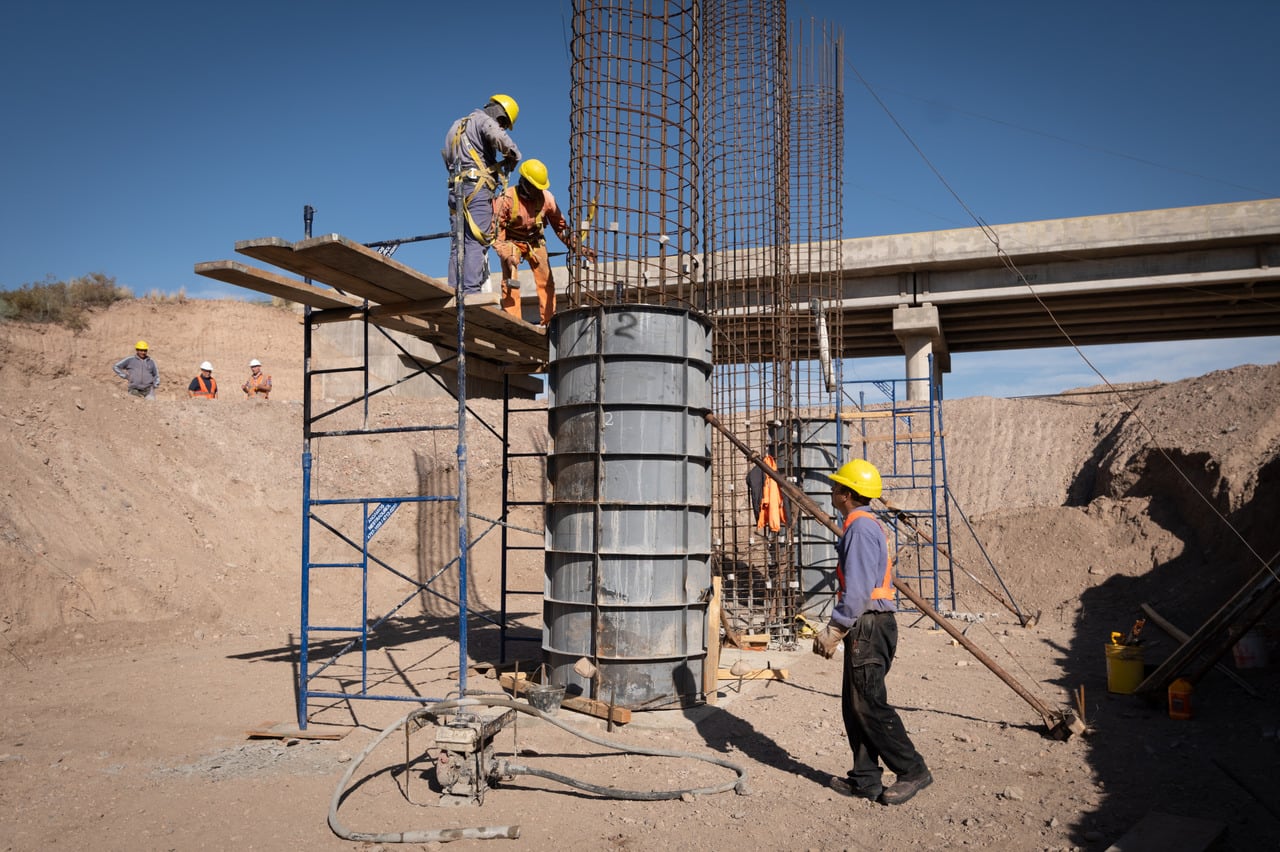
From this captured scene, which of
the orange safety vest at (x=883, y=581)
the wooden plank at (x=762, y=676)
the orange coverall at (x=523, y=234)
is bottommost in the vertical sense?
the wooden plank at (x=762, y=676)

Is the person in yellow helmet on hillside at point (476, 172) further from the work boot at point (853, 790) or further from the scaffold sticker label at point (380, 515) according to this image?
the work boot at point (853, 790)

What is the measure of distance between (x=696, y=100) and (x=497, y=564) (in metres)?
10.5

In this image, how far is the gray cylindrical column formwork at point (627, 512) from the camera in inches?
301

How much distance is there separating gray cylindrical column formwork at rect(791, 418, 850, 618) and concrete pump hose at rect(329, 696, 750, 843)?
301 inches

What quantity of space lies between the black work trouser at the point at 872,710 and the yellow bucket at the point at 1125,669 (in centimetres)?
381

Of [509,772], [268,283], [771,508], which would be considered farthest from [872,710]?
[771,508]

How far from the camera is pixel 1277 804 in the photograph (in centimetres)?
502

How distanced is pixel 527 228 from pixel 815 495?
280 inches

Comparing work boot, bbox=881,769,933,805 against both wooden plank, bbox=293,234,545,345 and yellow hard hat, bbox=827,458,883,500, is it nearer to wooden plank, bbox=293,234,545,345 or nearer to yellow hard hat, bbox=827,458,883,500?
yellow hard hat, bbox=827,458,883,500

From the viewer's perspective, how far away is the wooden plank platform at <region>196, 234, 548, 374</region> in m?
6.39

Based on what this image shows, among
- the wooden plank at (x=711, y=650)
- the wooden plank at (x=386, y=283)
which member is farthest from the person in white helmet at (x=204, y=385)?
the wooden plank at (x=711, y=650)

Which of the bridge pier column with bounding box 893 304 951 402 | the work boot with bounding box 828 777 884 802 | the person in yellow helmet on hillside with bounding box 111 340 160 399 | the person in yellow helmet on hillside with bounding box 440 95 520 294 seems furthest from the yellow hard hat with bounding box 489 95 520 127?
the bridge pier column with bounding box 893 304 951 402

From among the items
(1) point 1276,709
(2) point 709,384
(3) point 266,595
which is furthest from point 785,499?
(3) point 266,595

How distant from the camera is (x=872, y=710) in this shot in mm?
5465
